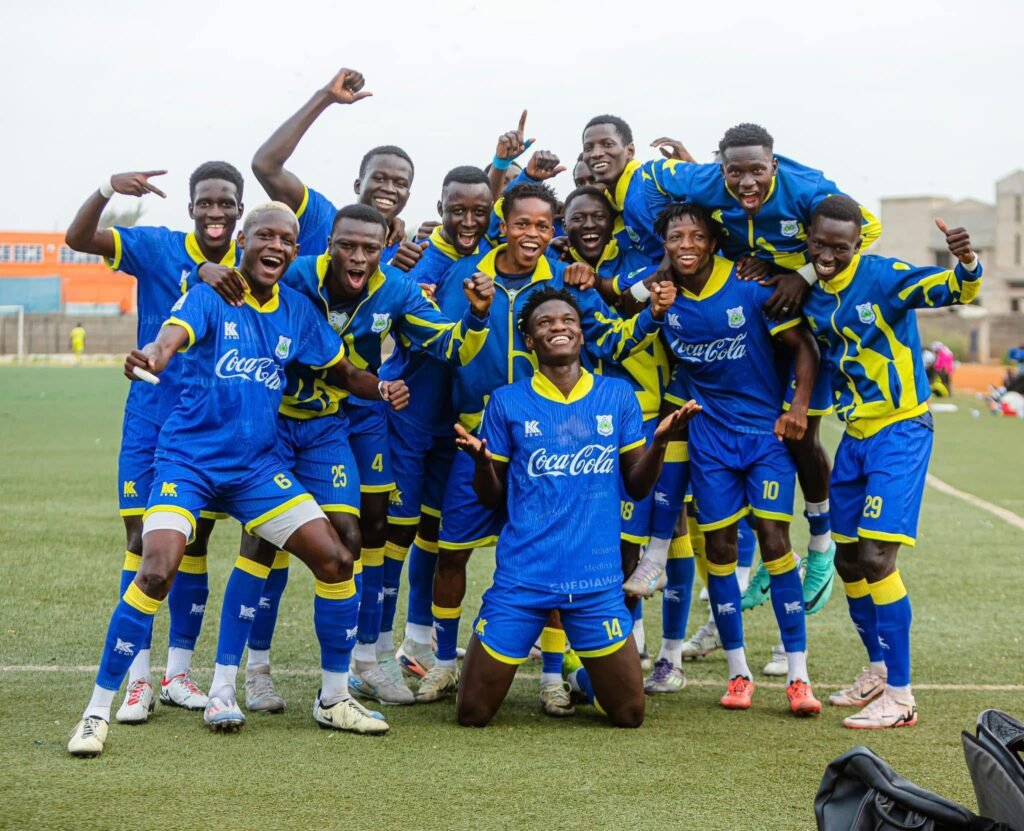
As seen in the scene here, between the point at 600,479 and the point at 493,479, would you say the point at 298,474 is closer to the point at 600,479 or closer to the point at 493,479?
the point at 493,479

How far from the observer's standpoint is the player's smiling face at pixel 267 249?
5.57 meters

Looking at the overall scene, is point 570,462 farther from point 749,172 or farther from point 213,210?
point 213,210

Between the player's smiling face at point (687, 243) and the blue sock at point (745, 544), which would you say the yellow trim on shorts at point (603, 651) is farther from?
the blue sock at point (745, 544)

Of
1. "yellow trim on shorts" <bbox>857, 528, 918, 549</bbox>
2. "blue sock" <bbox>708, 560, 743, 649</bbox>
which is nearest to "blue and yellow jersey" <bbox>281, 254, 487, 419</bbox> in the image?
"blue sock" <bbox>708, 560, 743, 649</bbox>

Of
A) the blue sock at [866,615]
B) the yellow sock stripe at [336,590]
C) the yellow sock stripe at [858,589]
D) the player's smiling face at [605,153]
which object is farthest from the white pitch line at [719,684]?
the player's smiling face at [605,153]

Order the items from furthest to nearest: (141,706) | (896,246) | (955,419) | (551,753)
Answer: (896,246) → (955,419) → (141,706) → (551,753)

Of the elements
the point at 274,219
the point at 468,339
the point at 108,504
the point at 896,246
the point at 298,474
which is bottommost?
the point at 108,504

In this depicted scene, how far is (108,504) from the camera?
12.6 m

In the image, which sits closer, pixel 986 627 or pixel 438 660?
pixel 438 660

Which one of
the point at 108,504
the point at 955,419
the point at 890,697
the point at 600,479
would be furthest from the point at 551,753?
the point at 955,419

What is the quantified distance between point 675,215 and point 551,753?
2634 mm

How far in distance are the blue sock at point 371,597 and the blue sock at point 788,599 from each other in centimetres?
193

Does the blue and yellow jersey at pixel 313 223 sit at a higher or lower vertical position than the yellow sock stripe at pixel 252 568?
higher

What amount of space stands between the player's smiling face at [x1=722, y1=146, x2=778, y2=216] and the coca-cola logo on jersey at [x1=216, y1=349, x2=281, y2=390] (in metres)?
2.28
